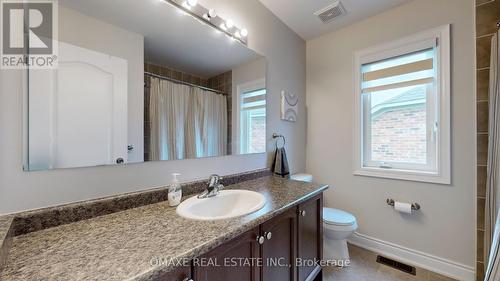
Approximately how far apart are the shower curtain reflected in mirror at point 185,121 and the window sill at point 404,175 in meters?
1.49

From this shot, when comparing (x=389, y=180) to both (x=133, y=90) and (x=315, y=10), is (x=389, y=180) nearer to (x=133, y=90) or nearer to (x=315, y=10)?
(x=315, y=10)

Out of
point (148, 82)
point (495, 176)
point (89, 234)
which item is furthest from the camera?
point (495, 176)

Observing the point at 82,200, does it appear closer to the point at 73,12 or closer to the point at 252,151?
the point at 73,12

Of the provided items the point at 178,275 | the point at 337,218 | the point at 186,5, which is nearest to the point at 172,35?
the point at 186,5

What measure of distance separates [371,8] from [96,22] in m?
2.19

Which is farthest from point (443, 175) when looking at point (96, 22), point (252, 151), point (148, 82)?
point (96, 22)

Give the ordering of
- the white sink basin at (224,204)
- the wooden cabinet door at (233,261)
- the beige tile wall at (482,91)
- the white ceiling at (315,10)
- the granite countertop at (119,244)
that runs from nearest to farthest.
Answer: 1. the granite countertop at (119,244)
2. the wooden cabinet door at (233,261)
3. the white sink basin at (224,204)
4. the beige tile wall at (482,91)
5. the white ceiling at (315,10)

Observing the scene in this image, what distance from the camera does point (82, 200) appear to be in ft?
2.90

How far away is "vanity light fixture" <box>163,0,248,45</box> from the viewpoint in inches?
50.1

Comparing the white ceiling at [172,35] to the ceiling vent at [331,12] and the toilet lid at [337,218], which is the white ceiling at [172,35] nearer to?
the ceiling vent at [331,12]

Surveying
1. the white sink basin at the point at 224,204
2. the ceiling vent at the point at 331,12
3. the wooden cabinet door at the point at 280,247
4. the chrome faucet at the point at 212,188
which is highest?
the ceiling vent at the point at 331,12

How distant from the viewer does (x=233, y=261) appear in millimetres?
854

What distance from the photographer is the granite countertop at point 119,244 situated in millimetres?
544

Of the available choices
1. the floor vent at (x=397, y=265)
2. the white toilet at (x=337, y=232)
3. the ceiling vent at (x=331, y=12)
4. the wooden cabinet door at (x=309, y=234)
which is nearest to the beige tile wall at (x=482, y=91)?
the floor vent at (x=397, y=265)
